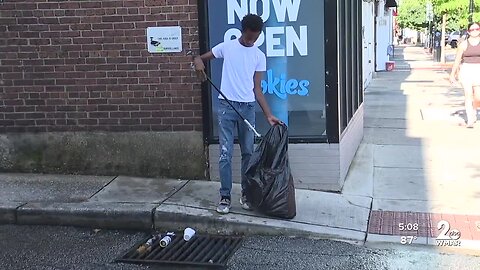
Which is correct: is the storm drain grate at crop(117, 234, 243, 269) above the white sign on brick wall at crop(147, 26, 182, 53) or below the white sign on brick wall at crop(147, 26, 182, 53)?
below

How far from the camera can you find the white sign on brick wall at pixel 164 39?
633 cm

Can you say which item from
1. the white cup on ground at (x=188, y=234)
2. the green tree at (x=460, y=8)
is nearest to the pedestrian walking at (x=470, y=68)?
the white cup on ground at (x=188, y=234)

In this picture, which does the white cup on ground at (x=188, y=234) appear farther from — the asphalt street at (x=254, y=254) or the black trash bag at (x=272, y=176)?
the black trash bag at (x=272, y=176)

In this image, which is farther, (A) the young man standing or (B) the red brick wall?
(B) the red brick wall

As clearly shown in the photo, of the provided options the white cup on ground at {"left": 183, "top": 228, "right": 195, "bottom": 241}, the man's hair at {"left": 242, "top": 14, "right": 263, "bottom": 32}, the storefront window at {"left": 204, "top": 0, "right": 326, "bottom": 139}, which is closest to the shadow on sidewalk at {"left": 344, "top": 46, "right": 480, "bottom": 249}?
the storefront window at {"left": 204, "top": 0, "right": 326, "bottom": 139}

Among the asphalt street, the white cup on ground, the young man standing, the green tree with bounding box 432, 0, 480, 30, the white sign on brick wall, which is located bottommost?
the asphalt street

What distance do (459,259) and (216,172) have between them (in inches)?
110

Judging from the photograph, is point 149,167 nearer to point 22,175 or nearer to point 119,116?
point 119,116

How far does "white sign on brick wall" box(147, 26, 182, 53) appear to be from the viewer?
633 centimetres

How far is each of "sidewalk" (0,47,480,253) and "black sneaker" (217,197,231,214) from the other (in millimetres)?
77

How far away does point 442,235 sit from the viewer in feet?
16.7

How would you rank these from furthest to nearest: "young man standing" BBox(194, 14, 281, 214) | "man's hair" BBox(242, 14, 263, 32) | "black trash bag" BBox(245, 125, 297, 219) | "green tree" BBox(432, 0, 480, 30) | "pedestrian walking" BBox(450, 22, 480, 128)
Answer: "green tree" BBox(432, 0, 480, 30), "pedestrian walking" BBox(450, 22, 480, 128), "young man standing" BBox(194, 14, 281, 214), "black trash bag" BBox(245, 125, 297, 219), "man's hair" BBox(242, 14, 263, 32)

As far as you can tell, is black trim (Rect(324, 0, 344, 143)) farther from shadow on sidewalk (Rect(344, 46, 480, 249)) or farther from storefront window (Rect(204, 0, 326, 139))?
shadow on sidewalk (Rect(344, 46, 480, 249))

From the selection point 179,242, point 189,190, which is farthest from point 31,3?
point 179,242
